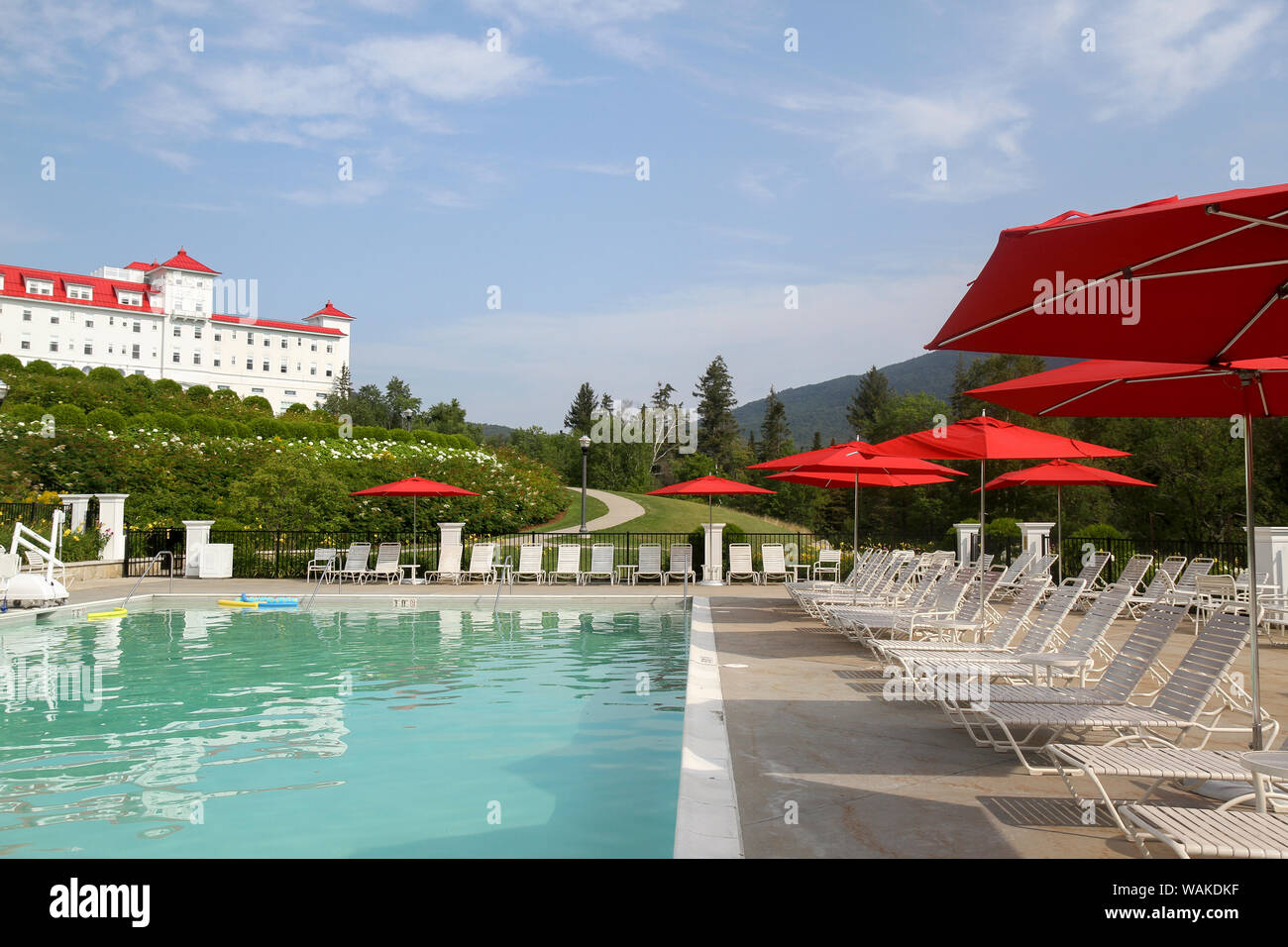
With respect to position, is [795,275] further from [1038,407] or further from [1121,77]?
[1038,407]

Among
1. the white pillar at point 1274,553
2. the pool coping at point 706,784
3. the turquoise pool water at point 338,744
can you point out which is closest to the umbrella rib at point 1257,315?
the pool coping at point 706,784

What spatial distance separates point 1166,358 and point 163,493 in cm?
2446

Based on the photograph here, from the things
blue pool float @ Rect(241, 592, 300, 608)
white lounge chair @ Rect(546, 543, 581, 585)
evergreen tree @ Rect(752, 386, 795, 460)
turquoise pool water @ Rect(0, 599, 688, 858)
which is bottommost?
turquoise pool water @ Rect(0, 599, 688, 858)

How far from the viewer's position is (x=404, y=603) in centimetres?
1602

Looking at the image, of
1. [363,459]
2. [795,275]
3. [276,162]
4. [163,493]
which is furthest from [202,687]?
[795,275]

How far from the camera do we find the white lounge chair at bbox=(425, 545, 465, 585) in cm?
1950

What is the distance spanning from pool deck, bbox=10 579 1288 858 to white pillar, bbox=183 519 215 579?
49.9 ft

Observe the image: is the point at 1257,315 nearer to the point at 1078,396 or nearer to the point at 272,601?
the point at 1078,396

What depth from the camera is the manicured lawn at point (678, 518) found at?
33.0 m

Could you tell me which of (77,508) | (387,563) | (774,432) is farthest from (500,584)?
(774,432)

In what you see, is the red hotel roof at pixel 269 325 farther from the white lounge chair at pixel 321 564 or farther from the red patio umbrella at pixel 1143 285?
the red patio umbrella at pixel 1143 285

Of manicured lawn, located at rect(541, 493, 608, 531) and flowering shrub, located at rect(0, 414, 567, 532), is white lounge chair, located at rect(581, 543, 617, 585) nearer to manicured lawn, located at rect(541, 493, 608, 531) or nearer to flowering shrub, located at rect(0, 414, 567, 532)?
flowering shrub, located at rect(0, 414, 567, 532)

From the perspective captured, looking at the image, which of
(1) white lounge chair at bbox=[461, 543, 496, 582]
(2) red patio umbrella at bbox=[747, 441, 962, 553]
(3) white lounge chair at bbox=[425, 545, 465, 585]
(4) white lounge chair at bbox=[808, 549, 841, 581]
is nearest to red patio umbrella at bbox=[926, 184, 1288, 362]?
(2) red patio umbrella at bbox=[747, 441, 962, 553]

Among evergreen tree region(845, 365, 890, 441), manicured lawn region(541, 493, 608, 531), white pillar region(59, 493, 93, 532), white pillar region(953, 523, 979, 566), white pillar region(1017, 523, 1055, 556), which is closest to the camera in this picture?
white pillar region(1017, 523, 1055, 556)
